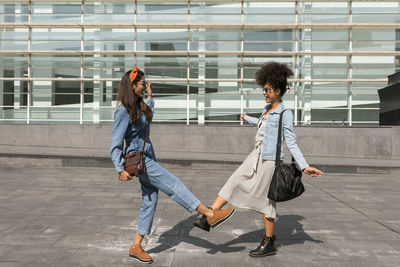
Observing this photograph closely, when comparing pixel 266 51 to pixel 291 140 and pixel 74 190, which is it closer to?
pixel 74 190

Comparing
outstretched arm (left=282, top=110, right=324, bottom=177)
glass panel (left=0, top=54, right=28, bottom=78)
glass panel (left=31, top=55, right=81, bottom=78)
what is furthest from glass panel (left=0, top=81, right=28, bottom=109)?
outstretched arm (left=282, top=110, right=324, bottom=177)

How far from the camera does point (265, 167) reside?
10.5 feet

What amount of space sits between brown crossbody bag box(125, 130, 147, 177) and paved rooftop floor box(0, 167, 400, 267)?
0.82 metres

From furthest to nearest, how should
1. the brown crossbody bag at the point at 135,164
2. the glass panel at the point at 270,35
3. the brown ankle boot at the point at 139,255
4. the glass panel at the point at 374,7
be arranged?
the glass panel at the point at 270,35 < the glass panel at the point at 374,7 < the brown ankle boot at the point at 139,255 < the brown crossbody bag at the point at 135,164

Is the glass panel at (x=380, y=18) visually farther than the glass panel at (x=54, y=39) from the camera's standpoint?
No

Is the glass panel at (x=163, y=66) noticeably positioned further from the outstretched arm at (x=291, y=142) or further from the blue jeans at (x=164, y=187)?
the blue jeans at (x=164, y=187)

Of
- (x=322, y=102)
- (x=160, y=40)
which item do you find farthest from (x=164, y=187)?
(x=160, y=40)

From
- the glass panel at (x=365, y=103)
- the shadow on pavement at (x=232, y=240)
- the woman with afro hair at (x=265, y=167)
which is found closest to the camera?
the woman with afro hair at (x=265, y=167)

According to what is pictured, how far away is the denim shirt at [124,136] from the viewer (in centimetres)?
289

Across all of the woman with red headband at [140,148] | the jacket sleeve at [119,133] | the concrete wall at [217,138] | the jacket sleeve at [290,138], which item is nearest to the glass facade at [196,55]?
the concrete wall at [217,138]

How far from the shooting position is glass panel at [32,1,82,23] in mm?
18078

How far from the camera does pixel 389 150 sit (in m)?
13.4

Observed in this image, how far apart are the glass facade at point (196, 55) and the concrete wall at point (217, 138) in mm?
2365

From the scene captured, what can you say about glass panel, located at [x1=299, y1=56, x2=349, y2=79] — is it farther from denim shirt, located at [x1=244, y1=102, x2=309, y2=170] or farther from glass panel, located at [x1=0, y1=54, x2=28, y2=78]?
denim shirt, located at [x1=244, y1=102, x2=309, y2=170]
